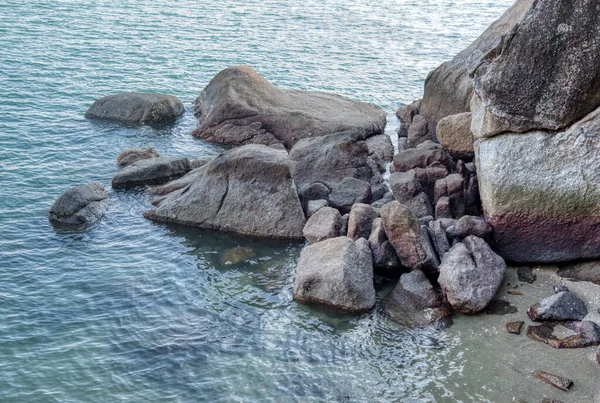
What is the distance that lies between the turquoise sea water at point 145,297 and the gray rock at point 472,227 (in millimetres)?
4070

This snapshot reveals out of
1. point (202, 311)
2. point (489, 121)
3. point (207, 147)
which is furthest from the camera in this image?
point (207, 147)

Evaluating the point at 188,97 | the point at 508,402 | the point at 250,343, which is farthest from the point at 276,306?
the point at 188,97

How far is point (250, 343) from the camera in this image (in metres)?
18.8

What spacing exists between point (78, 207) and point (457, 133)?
1418cm

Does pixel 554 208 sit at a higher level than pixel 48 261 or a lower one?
higher

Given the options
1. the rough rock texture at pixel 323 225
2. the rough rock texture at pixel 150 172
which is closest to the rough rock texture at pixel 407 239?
the rough rock texture at pixel 323 225

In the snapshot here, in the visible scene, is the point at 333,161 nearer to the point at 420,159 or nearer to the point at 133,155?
the point at 420,159

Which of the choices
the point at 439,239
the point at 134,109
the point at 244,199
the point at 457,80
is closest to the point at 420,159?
the point at 457,80

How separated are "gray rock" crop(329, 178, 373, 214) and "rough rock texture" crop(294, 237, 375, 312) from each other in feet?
14.4

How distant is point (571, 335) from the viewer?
18.2 meters

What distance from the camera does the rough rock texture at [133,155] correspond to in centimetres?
3100

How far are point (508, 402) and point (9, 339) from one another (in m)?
13.1

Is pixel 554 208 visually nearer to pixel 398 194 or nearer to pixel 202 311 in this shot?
pixel 398 194

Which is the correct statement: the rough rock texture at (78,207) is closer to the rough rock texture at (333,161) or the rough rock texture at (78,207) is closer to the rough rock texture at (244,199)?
the rough rock texture at (244,199)
